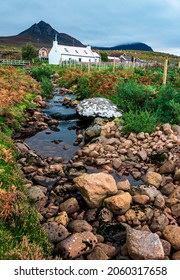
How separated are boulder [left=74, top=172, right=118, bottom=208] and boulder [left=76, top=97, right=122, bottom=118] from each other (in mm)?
6505

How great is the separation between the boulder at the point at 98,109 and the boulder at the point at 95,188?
650cm

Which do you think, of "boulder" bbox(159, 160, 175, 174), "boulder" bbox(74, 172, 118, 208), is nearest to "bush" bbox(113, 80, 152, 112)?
"boulder" bbox(159, 160, 175, 174)

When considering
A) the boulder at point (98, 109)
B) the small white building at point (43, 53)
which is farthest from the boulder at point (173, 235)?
the small white building at point (43, 53)

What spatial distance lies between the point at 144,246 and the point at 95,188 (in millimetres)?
1717

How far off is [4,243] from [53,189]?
3.21 m

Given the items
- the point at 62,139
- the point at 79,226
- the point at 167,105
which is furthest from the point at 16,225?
the point at 167,105

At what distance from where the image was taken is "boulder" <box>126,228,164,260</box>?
4.61 metres

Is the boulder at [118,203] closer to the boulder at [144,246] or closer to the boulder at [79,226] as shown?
the boulder at [79,226]

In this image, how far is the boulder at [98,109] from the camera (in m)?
12.6

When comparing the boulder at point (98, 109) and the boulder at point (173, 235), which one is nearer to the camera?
the boulder at point (173, 235)

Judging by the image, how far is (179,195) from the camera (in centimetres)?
647

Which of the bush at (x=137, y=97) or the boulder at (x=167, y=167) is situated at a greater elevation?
the bush at (x=137, y=97)

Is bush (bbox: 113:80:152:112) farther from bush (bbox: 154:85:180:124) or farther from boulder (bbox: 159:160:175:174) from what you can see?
boulder (bbox: 159:160:175:174)

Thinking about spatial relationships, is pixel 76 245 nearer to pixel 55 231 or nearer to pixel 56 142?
pixel 55 231
